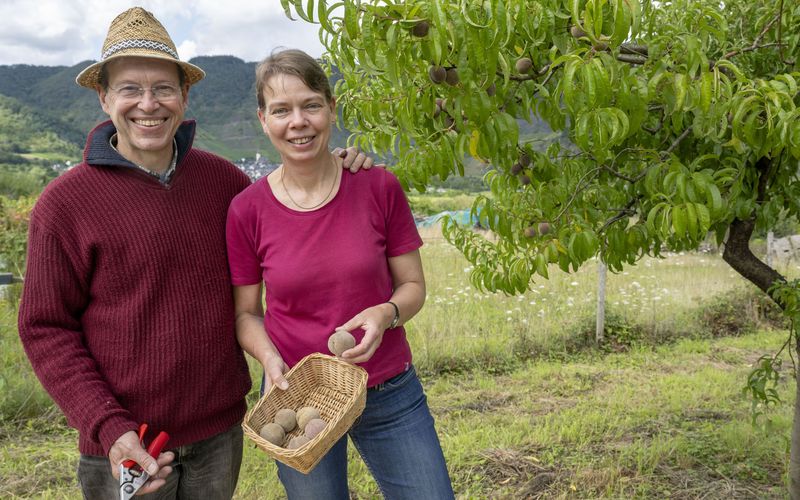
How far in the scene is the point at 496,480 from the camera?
356 centimetres

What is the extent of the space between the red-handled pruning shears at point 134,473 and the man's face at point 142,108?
787 mm

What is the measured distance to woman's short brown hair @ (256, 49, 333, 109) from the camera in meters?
1.71

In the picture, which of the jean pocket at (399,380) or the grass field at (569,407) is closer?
the jean pocket at (399,380)

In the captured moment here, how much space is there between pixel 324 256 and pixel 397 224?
0.86ft

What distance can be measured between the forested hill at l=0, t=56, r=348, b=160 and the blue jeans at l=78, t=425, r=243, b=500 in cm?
4641

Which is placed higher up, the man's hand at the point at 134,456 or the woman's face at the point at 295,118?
the woman's face at the point at 295,118

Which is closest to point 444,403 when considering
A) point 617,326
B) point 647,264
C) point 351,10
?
point 617,326

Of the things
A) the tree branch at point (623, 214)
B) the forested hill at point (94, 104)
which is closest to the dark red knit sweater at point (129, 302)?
the tree branch at point (623, 214)

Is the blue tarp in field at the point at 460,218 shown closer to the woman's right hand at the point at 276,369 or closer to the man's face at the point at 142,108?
the woman's right hand at the point at 276,369

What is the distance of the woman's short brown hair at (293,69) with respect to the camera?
1712 millimetres

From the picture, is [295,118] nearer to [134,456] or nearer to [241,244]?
[241,244]

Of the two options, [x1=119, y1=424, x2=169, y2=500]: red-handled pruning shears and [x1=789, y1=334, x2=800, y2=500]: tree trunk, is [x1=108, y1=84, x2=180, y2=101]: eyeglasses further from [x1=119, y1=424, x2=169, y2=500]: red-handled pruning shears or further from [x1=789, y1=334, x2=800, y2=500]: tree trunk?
[x1=789, y1=334, x2=800, y2=500]: tree trunk

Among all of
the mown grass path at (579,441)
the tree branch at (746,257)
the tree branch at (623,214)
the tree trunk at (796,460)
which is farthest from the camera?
the mown grass path at (579,441)

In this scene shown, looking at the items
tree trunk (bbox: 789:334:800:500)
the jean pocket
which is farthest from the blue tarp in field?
tree trunk (bbox: 789:334:800:500)
